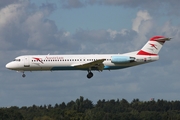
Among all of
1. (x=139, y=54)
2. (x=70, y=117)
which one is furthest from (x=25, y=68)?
(x=70, y=117)

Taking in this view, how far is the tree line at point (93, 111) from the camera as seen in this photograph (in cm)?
13790

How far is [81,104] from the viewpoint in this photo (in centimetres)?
18612

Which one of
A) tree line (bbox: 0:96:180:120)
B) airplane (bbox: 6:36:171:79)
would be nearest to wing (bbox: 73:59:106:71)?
airplane (bbox: 6:36:171:79)

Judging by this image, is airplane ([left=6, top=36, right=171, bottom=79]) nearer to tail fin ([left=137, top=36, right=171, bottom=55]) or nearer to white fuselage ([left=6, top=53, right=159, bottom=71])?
white fuselage ([left=6, top=53, right=159, bottom=71])

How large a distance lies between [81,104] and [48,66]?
89552 mm

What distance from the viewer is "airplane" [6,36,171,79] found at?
97188mm

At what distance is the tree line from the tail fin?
107ft

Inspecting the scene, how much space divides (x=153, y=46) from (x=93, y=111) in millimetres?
81968

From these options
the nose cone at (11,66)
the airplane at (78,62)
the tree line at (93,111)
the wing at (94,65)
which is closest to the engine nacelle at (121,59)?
the airplane at (78,62)

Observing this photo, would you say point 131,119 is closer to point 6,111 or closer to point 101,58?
point 6,111

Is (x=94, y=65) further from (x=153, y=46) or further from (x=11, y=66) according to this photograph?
(x=11, y=66)

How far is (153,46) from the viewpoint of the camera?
100 metres

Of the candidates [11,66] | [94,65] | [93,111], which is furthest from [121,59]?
[93,111]

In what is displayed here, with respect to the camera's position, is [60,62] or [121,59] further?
[60,62]
